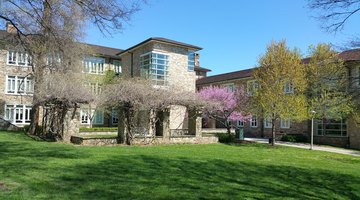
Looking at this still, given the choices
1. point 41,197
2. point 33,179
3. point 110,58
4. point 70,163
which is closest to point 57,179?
point 33,179

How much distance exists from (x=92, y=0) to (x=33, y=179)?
13.8ft

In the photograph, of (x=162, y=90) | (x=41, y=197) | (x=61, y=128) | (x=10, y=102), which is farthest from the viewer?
(x=10, y=102)

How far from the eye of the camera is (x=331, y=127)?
28078 mm

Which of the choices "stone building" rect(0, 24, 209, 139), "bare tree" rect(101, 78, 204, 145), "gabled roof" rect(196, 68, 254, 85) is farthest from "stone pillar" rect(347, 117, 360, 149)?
"bare tree" rect(101, 78, 204, 145)

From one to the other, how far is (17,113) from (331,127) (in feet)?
102

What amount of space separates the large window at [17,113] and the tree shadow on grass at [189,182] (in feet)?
93.1

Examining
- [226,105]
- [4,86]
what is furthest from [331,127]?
[4,86]

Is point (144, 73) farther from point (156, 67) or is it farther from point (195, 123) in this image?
point (195, 123)

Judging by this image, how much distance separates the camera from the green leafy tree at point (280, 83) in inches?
873

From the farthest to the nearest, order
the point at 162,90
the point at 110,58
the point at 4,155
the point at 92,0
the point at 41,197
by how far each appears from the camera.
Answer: the point at 110,58 → the point at 162,90 → the point at 4,155 → the point at 92,0 → the point at 41,197

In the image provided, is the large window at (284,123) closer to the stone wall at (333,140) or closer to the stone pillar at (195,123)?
the stone wall at (333,140)

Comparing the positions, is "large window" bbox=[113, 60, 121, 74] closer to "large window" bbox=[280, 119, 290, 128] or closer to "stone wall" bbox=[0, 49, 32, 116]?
"stone wall" bbox=[0, 49, 32, 116]

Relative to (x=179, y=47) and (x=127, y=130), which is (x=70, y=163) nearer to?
(x=127, y=130)

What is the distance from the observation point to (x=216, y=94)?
28.9 m
